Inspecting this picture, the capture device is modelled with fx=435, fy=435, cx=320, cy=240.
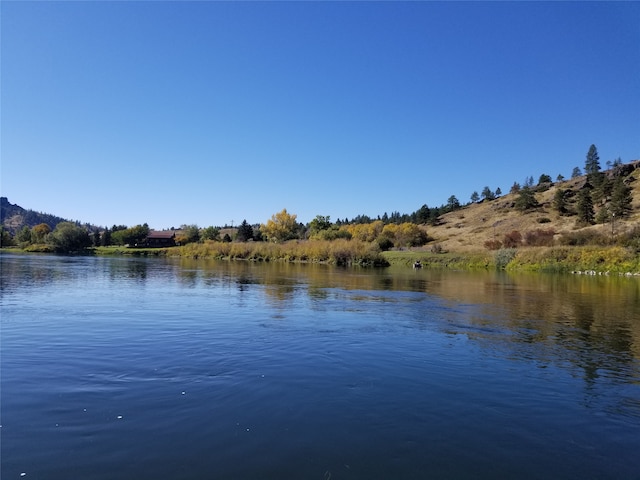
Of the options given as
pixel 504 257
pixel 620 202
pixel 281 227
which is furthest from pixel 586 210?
pixel 281 227

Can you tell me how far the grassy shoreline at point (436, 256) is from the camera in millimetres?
50375

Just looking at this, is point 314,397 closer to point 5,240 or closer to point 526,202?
point 526,202

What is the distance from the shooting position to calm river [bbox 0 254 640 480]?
574 centimetres

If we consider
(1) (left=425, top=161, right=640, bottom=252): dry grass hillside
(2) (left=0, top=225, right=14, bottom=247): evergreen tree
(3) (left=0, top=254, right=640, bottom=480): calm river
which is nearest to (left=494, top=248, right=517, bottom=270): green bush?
(1) (left=425, top=161, right=640, bottom=252): dry grass hillside

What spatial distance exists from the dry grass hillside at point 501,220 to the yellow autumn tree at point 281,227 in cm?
3755

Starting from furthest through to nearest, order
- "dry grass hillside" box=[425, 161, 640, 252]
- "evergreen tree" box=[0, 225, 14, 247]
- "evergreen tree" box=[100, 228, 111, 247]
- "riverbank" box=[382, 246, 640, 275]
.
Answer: "evergreen tree" box=[100, 228, 111, 247]
"evergreen tree" box=[0, 225, 14, 247]
"dry grass hillside" box=[425, 161, 640, 252]
"riverbank" box=[382, 246, 640, 275]

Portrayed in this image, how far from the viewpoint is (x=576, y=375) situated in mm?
9969

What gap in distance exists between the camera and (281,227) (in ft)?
376

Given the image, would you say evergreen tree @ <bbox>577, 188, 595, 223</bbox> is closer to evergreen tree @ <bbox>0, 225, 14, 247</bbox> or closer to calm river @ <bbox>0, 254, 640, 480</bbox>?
calm river @ <bbox>0, 254, 640, 480</bbox>

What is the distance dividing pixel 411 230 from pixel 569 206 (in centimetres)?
4038

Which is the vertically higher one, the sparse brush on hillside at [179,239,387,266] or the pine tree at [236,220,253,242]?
the pine tree at [236,220,253,242]

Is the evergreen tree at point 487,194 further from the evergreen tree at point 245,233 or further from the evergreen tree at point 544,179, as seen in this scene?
the evergreen tree at point 245,233

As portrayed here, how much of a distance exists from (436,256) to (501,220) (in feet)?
181

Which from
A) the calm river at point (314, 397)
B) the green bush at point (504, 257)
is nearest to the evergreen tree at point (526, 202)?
the green bush at point (504, 257)
